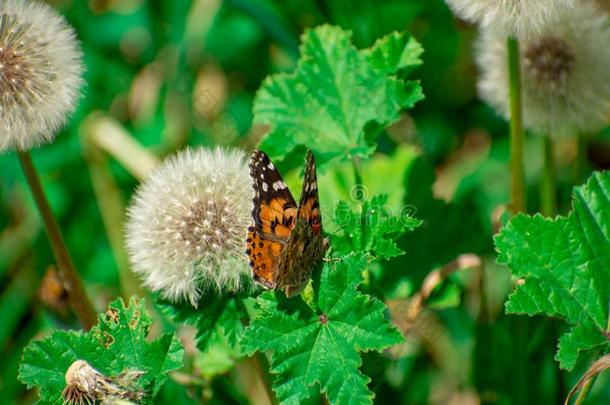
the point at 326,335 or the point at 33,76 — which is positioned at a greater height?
the point at 33,76

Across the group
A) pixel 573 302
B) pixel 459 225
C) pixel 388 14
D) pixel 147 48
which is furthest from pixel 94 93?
pixel 573 302

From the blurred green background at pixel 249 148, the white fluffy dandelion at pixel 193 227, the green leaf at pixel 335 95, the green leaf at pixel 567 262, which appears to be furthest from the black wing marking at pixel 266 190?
the blurred green background at pixel 249 148

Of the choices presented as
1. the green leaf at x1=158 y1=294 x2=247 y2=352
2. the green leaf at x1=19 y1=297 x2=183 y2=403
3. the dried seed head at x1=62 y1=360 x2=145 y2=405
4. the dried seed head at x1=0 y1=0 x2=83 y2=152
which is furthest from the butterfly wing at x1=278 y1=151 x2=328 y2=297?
the dried seed head at x1=0 y1=0 x2=83 y2=152

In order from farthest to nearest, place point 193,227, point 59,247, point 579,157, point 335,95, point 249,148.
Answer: point 249,148 → point 579,157 → point 335,95 → point 59,247 → point 193,227

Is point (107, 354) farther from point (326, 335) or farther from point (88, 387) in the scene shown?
point (326, 335)

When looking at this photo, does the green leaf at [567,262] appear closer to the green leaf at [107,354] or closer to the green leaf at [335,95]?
the green leaf at [335,95]

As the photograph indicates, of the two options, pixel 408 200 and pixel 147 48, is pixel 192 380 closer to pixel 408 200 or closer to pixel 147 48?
pixel 408 200

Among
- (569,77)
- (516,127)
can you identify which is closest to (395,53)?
(516,127)
